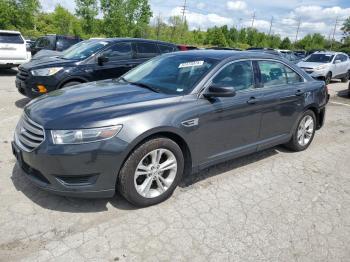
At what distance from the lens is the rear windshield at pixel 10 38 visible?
1230 centimetres

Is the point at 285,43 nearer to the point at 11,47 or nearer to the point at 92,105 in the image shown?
the point at 11,47

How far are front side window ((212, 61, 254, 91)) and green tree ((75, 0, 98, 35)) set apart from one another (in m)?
36.1

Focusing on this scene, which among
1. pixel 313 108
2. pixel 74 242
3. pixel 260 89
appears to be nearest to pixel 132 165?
pixel 74 242

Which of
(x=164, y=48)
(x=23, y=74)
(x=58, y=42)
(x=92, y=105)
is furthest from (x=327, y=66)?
(x=92, y=105)

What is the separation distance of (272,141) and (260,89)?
845 millimetres

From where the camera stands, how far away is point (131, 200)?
343cm

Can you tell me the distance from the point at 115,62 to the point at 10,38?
6891 millimetres

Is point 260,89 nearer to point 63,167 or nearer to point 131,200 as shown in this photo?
point 131,200

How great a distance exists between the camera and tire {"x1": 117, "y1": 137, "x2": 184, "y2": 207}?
3295mm

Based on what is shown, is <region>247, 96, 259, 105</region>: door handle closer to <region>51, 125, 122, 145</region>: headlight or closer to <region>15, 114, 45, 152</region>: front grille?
<region>51, 125, 122, 145</region>: headlight

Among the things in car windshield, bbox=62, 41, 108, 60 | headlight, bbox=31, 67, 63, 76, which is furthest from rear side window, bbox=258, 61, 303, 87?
headlight, bbox=31, 67, 63, 76

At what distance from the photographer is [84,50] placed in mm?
7781

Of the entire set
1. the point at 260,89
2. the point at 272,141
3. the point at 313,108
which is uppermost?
the point at 260,89

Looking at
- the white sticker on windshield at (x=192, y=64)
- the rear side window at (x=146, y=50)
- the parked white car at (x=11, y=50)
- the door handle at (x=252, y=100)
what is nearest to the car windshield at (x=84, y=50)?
the rear side window at (x=146, y=50)
